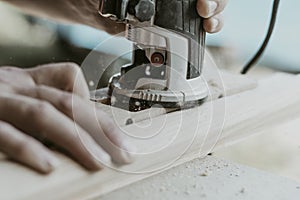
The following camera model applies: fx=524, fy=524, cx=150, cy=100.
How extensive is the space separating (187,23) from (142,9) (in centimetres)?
9

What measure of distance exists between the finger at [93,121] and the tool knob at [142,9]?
15 cm

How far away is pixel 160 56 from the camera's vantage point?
0.78 meters

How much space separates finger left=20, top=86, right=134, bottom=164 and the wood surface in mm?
22

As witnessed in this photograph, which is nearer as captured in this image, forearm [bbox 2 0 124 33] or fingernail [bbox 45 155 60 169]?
fingernail [bbox 45 155 60 169]

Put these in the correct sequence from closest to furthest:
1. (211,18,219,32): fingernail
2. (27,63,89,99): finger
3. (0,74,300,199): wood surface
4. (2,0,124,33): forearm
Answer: (0,74,300,199): wood surface
(27,63,89,99): finger
(211,18,219,32): fingernail
(2,0,124,33): forearm

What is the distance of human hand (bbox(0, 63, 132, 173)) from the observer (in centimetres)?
58

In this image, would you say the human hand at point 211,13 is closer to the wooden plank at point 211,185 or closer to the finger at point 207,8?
the finger at point 207,8

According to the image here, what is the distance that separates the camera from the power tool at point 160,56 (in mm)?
749

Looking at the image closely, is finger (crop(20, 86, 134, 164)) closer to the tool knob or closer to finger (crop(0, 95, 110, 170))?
finger (crop(0, 95, 110, 170))

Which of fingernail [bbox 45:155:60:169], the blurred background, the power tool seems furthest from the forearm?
fingernail [bbox 45:155:60:169]

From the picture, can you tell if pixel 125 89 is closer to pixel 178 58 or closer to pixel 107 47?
pixel 178 58

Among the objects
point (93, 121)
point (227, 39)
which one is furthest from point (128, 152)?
point (227, 39)

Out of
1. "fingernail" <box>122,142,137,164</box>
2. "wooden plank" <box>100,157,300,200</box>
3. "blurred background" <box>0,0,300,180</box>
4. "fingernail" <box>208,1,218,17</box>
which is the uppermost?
"fingernail" <box>208,1,218,17</box>

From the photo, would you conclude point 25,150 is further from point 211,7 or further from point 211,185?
point 211,7
